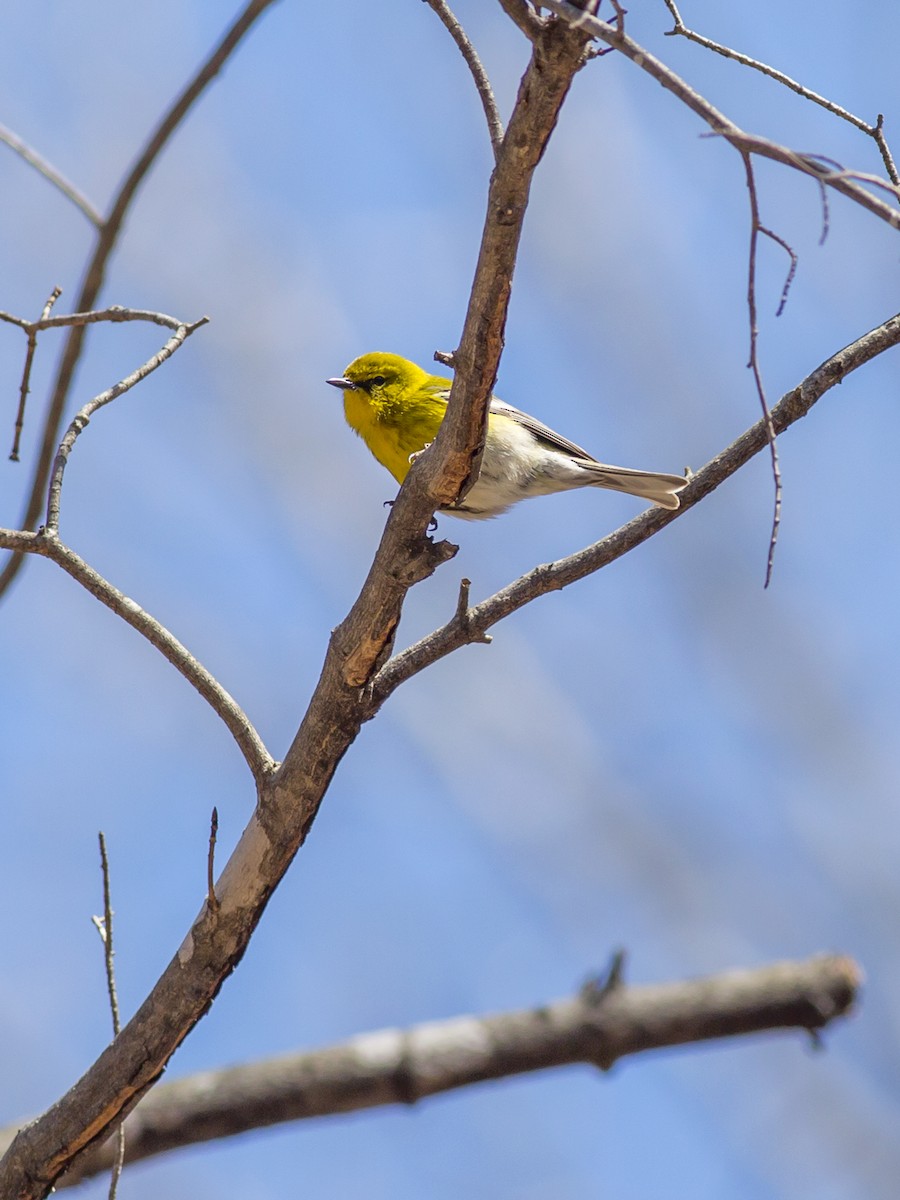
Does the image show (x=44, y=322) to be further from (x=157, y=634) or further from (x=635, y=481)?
(x=635, y=481)

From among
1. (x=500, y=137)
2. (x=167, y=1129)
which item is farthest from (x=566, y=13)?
(x=167, y=1129)

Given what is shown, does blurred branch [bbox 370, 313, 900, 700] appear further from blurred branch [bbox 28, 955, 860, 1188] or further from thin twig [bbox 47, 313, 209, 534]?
blurred branch [bbox 28, 955, 860, 1188]

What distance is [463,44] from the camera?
2.36m

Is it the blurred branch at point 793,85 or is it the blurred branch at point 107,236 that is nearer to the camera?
the blurred branch at point 793,85

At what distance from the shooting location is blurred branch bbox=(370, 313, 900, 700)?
2842 millimetres

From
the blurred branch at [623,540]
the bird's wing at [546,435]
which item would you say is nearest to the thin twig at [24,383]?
the blurred branch at [623,540]

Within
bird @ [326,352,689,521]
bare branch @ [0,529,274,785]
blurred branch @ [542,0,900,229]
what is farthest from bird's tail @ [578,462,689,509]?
blurred branch @ [542,0,900,229]

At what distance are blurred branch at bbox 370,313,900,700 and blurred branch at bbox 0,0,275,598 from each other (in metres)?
1.58

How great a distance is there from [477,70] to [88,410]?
47.8 inches

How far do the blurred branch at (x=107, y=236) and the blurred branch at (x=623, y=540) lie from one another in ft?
5.19

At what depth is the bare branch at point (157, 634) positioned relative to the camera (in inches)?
110

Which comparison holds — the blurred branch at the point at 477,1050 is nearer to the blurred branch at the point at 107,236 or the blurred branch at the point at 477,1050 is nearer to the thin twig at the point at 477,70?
the blurred branch at the point at 107,236

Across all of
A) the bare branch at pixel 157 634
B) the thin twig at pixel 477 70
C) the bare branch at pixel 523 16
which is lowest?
the bare branch at pixel 157 634

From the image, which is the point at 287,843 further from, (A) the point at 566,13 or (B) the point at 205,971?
(A) the point at 566,13
